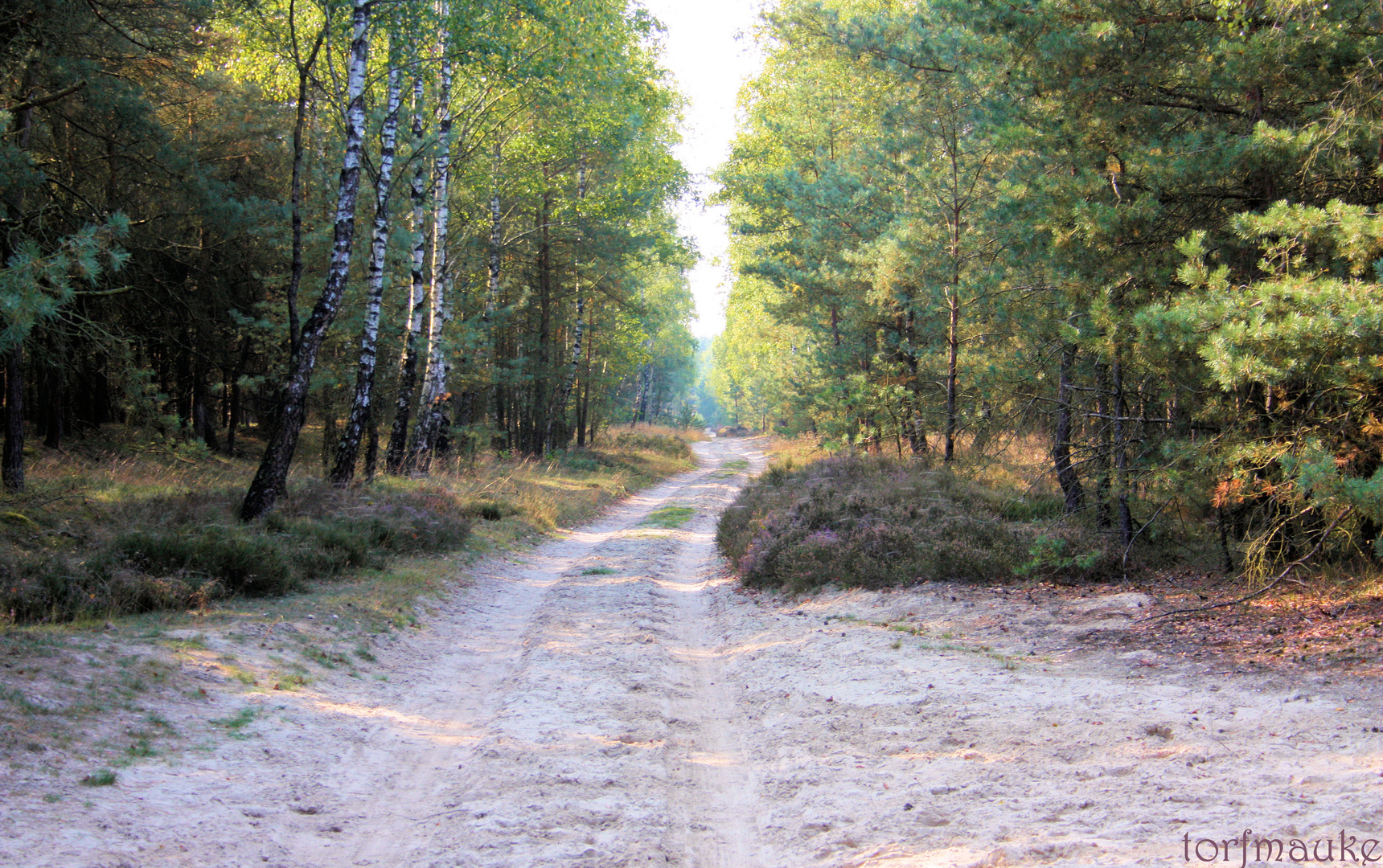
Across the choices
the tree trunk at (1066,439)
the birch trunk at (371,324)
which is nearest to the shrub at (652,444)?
the birch trunk at (371,324)

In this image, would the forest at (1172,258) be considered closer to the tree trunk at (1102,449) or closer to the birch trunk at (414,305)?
the tree trunk at (1102,449)

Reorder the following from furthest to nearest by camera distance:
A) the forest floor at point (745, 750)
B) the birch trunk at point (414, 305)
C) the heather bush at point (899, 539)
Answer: the birch trunk at point (414, 305) → the heather bush at point (899, 539) → the forest floor at point (745, 750)

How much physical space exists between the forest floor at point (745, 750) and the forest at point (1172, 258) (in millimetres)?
1295

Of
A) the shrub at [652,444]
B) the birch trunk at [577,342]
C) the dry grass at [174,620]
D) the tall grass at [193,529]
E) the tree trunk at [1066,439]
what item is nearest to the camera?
the dry grass at [174,620]

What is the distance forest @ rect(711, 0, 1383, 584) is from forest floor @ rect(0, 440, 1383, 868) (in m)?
1.29

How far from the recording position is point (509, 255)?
2653 centimetres

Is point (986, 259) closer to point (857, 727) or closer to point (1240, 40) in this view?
point (1240, 40)

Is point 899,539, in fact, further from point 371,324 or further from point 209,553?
point 371,324

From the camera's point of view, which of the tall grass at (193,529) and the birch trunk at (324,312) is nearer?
the tall grass at (193,529)

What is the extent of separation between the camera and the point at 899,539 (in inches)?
399

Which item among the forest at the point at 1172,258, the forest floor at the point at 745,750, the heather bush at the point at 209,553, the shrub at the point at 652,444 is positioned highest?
the forest at the point at 1172,258

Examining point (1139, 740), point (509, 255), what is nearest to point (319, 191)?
point (509, 255)

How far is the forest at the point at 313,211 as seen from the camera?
11266 mm

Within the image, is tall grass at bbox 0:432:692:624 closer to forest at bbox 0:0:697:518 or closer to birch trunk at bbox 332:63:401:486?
birch trunk at bbox 332:63:401:486
